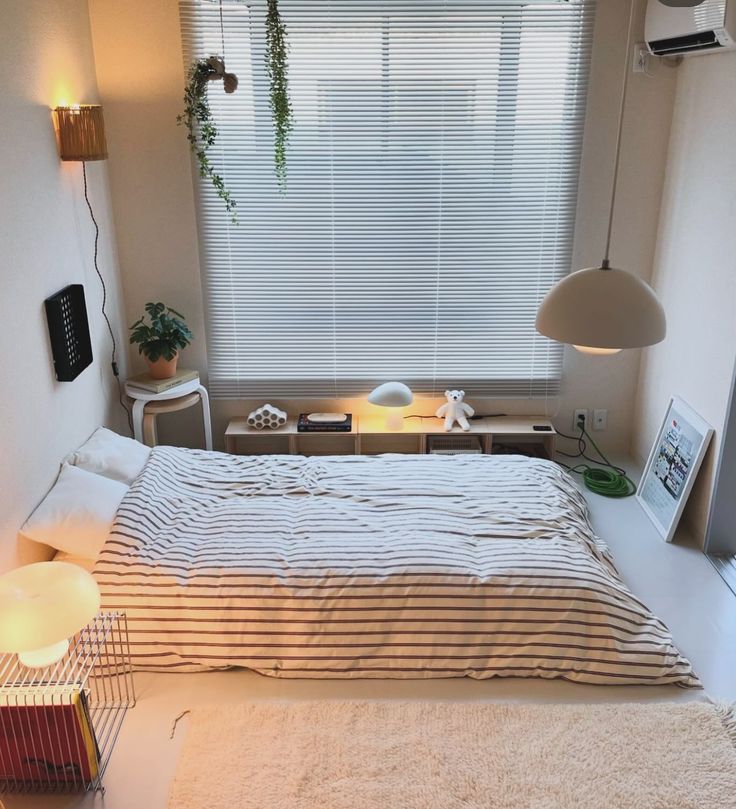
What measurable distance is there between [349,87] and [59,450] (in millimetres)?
2267

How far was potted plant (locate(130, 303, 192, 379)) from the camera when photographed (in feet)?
13.4

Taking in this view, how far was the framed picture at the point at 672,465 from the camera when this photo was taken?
3.64 meters

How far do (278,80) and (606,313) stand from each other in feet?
7.83

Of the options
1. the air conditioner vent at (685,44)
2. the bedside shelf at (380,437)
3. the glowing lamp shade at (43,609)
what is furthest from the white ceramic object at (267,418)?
the air conditioner vent at (685,44)

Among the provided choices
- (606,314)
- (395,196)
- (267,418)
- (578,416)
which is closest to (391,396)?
(267,418)

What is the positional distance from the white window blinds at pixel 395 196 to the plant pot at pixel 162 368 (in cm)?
32

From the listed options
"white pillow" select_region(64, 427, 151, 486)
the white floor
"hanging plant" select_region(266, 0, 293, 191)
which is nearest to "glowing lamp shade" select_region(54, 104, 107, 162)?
"hanging plant" select_region(266, 0, 293, 191)

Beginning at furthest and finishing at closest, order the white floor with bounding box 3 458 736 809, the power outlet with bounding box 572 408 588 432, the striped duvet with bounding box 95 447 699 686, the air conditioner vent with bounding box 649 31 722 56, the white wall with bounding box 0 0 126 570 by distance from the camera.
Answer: the power outlet with bounding box 572 408 588 432 → the air conditioner vent with bounding box 649 31 722 56 → the white wall with bounding box 0 0 126 570 → the striped duvet with bounding box 95 447 699 686 → the white floor with bounding box 3 458 736 809

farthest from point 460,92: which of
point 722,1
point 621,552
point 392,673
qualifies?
point 392,673

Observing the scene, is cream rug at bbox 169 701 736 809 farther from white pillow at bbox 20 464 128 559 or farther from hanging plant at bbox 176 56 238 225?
hanging plant at bbox 176 56 238 225

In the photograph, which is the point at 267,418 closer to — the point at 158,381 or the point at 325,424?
the point at 325,424

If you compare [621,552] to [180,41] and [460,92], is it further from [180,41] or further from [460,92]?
[180,41]

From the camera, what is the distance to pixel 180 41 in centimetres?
389

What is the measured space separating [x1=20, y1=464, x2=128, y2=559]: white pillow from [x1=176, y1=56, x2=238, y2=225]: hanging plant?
178 centimetres
